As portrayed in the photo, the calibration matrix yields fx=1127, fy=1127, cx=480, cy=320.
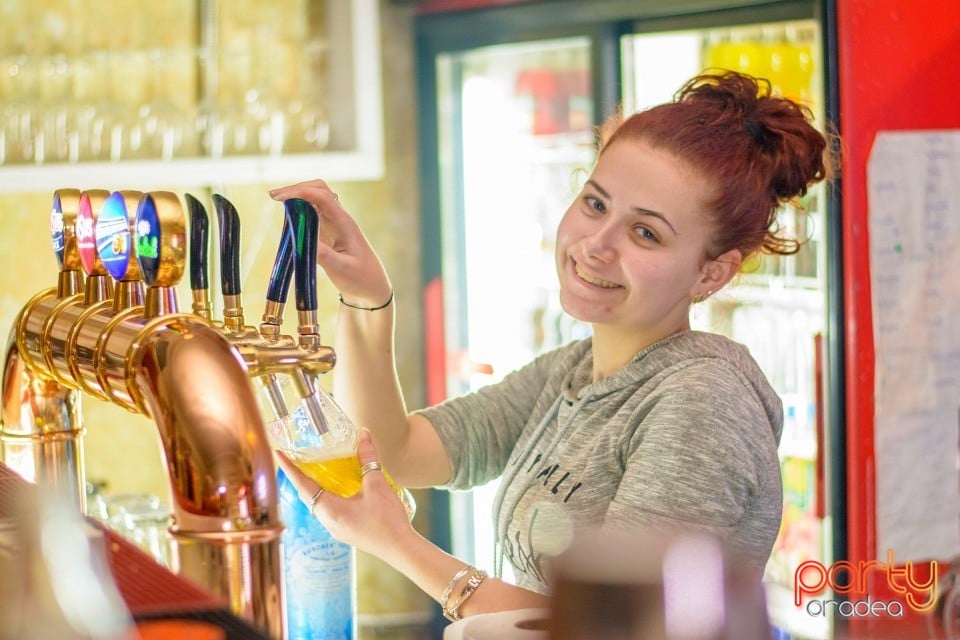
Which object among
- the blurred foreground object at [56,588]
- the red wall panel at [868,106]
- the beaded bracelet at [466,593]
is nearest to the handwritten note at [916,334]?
the red wall panel at [868,106]

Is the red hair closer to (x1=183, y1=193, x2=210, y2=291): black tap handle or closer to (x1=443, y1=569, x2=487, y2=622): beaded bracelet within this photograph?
(x1=443, y1=569, x2=487, y2=622): beaded bracelet

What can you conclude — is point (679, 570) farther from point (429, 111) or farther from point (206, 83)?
point (429, 111)

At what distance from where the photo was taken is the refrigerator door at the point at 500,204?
11.3 ft

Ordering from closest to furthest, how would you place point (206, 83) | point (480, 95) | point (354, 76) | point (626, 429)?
1. point (626, 429)
2. point (354, 76)
3. point (206, 83)
4. point (480, 95)

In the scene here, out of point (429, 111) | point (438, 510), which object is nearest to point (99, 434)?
point (438, 510)

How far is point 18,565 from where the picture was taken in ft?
1.43

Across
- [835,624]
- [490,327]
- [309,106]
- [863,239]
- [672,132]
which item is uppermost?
[309,106]

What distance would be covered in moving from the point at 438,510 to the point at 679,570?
3077 millimetres

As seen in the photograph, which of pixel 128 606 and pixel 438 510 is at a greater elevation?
pixel 128 606

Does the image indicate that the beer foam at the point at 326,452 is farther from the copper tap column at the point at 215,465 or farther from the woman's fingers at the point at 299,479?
the copper tap column at the point at 215,465

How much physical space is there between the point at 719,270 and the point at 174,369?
1044 mm

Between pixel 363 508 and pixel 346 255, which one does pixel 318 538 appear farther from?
pixel 346 255

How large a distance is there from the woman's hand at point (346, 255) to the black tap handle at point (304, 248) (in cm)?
37

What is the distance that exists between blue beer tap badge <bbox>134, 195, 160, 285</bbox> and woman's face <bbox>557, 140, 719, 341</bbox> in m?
0.85
